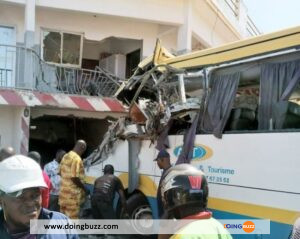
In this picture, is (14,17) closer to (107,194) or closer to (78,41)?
(78,41)

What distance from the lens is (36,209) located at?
227cm

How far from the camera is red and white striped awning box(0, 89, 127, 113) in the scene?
10922 mm

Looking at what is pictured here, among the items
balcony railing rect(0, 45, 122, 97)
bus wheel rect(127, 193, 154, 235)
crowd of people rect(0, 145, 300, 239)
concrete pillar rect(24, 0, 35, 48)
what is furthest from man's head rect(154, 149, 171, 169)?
concrete pillar rect(24, 0, 35, 48)

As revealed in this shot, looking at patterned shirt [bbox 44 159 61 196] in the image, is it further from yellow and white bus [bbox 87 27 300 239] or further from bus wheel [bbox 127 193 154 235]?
yellow and white bus [bbox 87 27 300 239]

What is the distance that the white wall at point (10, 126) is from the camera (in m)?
11.8

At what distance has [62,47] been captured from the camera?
45.2 feet

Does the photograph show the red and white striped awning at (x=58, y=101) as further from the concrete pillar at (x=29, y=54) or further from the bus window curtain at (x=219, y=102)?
the bus window curtain at (x=219, y=102)

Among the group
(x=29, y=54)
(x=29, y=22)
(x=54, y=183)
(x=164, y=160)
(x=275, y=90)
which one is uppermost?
(x=29, y=22)

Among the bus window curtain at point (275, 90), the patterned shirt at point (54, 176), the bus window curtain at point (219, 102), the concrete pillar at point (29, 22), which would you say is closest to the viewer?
the bus window curtain at point (275, 90)

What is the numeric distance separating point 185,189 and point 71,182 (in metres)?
5.49

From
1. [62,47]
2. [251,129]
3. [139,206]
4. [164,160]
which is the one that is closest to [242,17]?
[62,47]

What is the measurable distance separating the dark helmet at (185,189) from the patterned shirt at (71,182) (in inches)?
209

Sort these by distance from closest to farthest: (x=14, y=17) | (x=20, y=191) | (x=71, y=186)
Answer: (x=20, y=191), (x=71, y=186), (x=14, y=17)

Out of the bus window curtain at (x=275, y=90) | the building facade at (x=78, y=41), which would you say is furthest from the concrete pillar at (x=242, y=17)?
the bus window curtain at (x=275, y=90)
